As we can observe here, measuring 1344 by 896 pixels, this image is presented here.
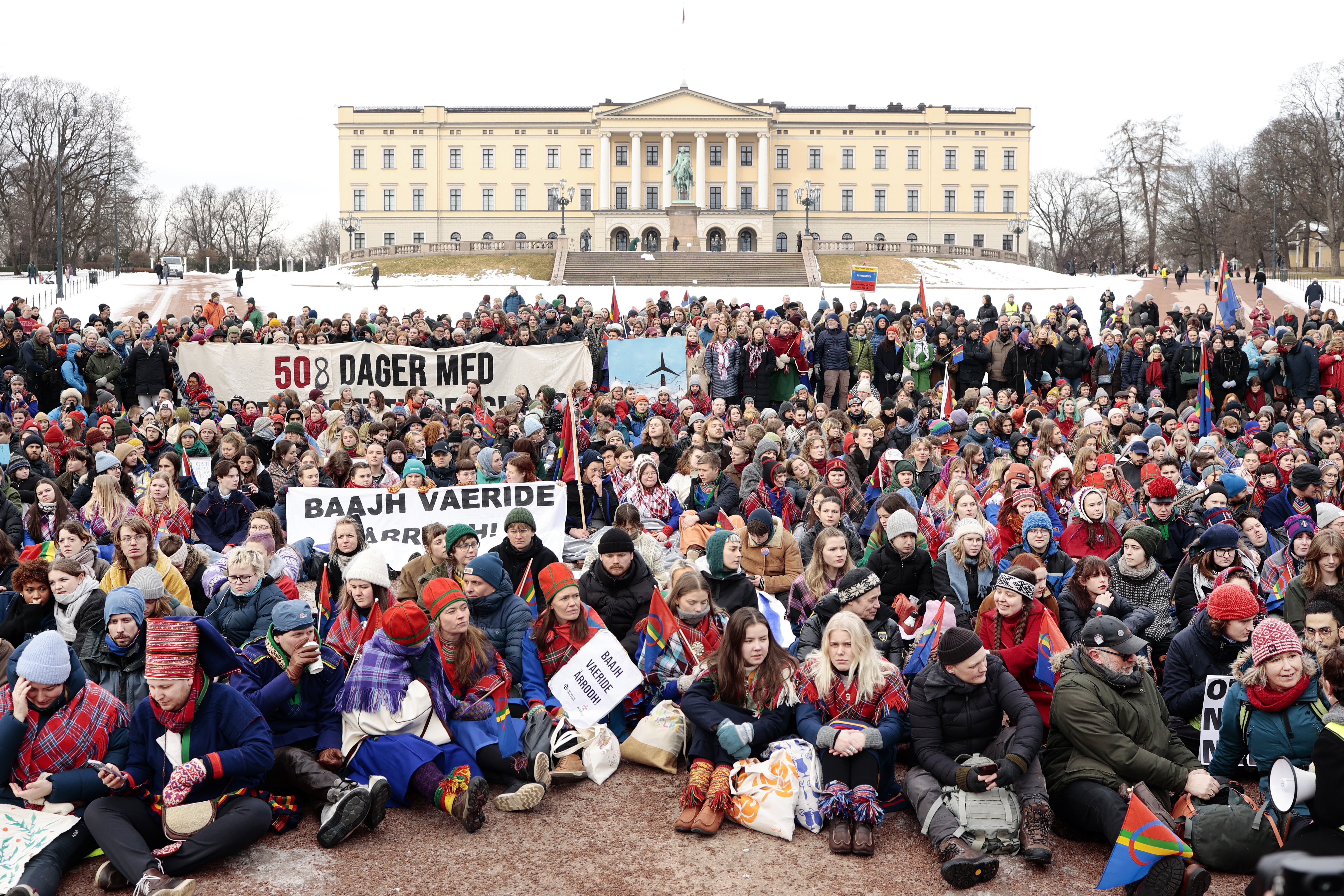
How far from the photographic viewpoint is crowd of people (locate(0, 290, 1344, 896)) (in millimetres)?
5500

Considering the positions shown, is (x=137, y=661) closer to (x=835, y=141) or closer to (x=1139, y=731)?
(x=1139, y=731)

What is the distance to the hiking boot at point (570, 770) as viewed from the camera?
6480 mm

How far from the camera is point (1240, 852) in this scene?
5.36 meters

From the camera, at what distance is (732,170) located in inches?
3541

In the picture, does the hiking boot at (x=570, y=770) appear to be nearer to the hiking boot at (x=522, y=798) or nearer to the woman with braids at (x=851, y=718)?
the hiking boot at (x=522, y=798)

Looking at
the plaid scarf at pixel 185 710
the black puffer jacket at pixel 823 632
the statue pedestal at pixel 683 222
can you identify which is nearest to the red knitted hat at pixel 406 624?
the plaid scarf at pixel 185 710

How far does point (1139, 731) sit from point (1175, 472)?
4876 mm

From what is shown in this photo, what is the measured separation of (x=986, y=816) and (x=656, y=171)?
90125 mm

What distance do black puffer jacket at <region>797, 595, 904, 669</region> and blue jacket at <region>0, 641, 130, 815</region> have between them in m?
3.80

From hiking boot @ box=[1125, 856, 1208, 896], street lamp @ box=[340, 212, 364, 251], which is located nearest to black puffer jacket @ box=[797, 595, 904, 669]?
hiking boot @ box=[1125, 856, 1208, 896]

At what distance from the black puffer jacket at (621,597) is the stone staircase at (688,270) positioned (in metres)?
43.6

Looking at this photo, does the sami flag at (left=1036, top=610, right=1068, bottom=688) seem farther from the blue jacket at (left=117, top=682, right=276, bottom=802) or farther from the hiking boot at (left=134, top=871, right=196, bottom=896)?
the hiking boot at (left=134, top=871, right=196, bottom=896)

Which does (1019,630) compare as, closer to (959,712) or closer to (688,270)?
(959,712)

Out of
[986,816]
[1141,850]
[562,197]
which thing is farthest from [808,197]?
[1141,850]
